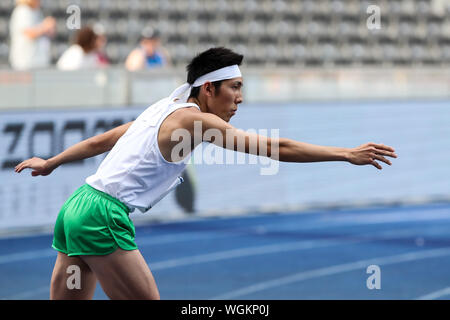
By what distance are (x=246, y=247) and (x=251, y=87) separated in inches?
99.4

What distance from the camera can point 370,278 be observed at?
7.29 meters

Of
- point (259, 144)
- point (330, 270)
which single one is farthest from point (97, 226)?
point (330, 270)

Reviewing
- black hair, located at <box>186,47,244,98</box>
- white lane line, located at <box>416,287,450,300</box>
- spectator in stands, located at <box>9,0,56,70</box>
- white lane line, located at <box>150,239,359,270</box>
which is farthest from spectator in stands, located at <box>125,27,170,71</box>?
black hair, located at <box>186,47,244,98</box>

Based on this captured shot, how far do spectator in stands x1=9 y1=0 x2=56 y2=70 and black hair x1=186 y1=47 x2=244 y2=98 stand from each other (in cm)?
719

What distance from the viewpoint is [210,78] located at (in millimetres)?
3971

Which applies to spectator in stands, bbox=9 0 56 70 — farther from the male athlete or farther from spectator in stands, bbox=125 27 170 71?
the male athlete

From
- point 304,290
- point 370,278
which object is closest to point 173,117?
point 304,290

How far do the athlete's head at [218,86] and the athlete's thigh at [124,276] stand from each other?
856 millimetres

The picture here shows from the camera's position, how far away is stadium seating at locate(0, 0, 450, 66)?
58.0 feet

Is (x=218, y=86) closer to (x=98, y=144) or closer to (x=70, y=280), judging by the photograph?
(x=98, y=144)

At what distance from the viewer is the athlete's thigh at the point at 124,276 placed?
3740 mm

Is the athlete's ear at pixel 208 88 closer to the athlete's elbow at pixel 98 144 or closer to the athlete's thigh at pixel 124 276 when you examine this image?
the athlete's elbow at pixel 98 144

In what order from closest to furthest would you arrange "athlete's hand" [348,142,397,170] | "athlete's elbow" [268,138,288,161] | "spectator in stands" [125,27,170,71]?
"athlete's hand" [348,142,397,170], "athlete's elbow" [268,138,288,161], "spectator in stands" [125,27,170,71]

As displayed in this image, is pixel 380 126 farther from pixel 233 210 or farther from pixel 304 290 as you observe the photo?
pixel 304 290
